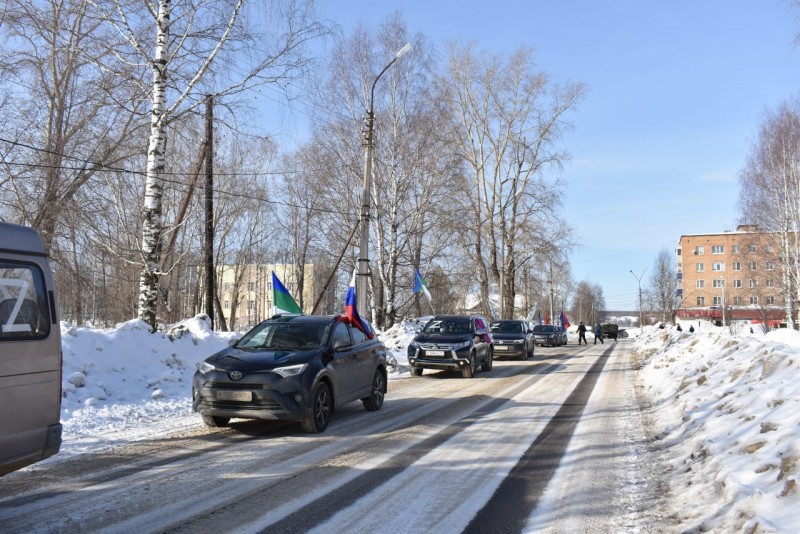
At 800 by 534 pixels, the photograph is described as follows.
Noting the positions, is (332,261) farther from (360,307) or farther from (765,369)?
(765,369)

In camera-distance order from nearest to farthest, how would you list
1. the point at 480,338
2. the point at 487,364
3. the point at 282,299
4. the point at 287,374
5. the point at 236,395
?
the point at 236,395, the point at 287,374, the point at 282,299, the point at 480,338, the point at 487,364

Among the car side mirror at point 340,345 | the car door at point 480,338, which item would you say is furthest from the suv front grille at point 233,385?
the car door at point 480,338

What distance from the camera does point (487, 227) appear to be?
37.0 meters

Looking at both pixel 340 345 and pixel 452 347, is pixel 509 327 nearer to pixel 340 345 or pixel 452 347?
pixel 452 347

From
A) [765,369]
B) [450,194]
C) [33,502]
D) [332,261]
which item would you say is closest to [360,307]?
[765,369]

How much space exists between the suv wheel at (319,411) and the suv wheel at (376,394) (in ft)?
5.32

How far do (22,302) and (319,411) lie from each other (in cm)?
405

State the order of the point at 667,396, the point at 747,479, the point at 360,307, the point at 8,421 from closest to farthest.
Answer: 1. the point at 8,421
2. the point at 747,479
3. the point at 667,396
4. the point at 360,307

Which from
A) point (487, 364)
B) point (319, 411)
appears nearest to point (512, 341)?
point (487, 364)

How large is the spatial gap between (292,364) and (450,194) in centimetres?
2475

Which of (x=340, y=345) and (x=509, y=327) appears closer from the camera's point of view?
(x=340, y=345)

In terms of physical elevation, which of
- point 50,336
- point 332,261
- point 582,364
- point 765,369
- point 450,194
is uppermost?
point 450,194

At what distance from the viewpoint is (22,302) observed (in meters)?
4.24

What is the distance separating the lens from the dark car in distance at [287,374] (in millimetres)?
7043
